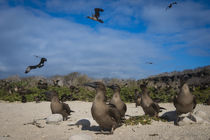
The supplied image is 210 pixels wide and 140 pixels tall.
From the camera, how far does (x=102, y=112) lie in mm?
6664

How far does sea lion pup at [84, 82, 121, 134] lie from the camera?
668cm

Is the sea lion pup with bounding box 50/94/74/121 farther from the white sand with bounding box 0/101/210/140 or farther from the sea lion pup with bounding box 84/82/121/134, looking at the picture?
the sea lion pup with bounding box 84/82/121/134

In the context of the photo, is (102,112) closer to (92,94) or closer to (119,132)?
(119,132)

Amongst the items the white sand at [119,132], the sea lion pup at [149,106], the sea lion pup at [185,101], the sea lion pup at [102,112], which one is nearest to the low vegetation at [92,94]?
the sea lion pup at [149,106]

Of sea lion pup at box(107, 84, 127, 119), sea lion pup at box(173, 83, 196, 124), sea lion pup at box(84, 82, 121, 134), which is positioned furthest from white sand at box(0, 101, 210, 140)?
sea lion pup at box(107, 84, 127, 119)

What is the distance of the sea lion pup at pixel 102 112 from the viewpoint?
668 centimetres

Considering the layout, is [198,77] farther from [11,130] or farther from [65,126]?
[11,130]

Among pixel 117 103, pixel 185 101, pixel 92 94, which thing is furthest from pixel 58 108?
pixel 92 94

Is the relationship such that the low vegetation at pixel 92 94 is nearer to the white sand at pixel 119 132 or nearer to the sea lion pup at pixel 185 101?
the sea lion pup at pixel 185 101

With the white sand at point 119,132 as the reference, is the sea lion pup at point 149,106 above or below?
above

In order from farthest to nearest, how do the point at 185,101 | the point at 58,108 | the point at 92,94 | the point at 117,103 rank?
the point at 92,94
the point at 58,108
the point at 117,103
the point at 185,101

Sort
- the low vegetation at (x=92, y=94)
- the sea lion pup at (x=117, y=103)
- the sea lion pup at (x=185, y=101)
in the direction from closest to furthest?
1. the sea lion pup at (x=185, y=101)
2. the sea lion pup at (x=117, y=103)
3. the low vegetation at (x=92, y=94)

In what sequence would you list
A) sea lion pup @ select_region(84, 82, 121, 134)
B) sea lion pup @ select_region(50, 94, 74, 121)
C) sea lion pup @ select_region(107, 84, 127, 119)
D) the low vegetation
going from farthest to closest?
the low vegetation → sea lion pup @ select_region(50, 94, 74, 121) → sea lion pup @ select_region(107, 84, 127, 119) → sea lion pup @ select_region(84, 82, 121, 134)

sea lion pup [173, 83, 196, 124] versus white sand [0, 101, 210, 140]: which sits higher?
sea lion pup [173, 83, 196, 124]
